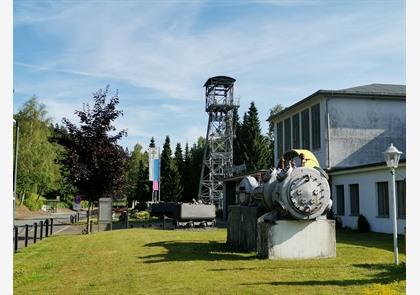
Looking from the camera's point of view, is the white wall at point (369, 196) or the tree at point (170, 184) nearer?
the white wall at point (369, 196)

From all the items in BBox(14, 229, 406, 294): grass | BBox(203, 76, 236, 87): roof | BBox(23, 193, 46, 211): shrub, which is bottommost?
BBox(23, 193, 46, 211): shrub

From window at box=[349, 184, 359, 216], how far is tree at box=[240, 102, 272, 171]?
1443 inches

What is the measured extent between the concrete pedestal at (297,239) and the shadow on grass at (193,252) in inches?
28.0

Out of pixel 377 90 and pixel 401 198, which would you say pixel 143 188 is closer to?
→ pixel 377 90

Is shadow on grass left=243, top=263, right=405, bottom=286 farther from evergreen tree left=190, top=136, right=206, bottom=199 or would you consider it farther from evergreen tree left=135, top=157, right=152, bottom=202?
evergreen tree left=135, top=157, right=152, bottom=202

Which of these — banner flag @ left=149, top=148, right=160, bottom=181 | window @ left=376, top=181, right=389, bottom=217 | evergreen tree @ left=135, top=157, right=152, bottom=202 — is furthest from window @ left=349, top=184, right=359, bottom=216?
evergreen tree @ left=135, top=157, right=152, bottom=202

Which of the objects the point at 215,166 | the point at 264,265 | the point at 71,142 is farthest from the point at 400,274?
the point at 215,166

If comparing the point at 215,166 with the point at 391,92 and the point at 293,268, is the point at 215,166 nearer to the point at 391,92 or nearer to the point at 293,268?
the point at 391,92

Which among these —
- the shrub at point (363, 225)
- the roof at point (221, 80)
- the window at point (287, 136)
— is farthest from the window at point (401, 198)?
the roof at point (221, 80)

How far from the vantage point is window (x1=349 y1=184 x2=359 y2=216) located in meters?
23.7

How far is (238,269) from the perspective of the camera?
32.9ft

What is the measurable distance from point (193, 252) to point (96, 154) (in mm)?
10861

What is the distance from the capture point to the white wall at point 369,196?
2066 cm

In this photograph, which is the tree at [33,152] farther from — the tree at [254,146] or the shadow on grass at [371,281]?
the shadow on grass at [371,281]
